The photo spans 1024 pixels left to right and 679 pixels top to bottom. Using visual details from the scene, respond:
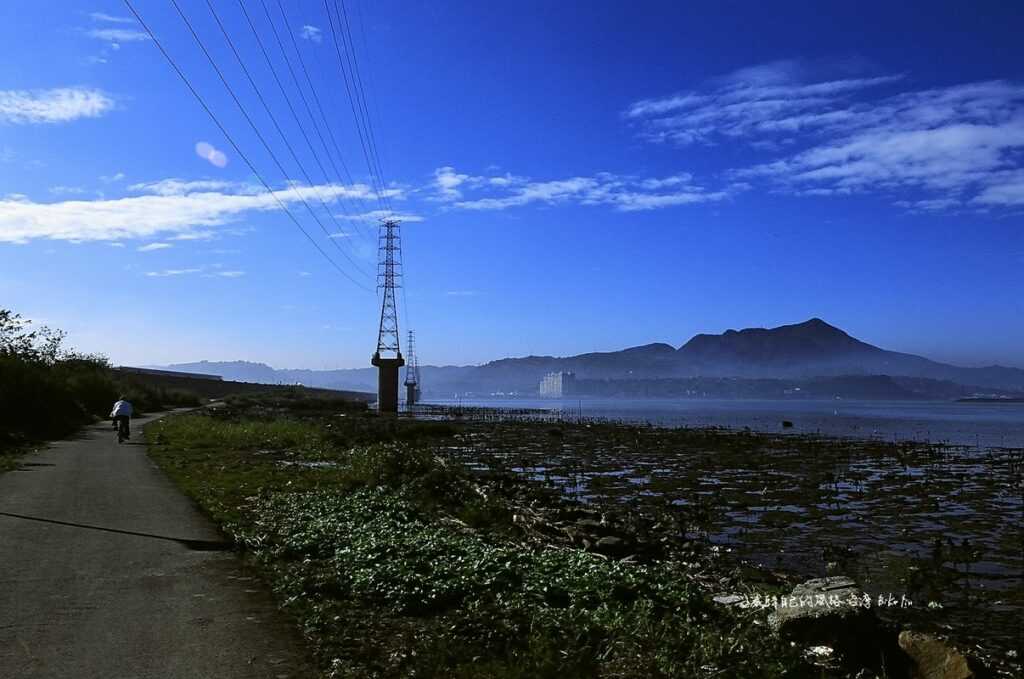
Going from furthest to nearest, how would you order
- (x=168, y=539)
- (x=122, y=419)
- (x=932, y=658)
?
(x=122, y=419), (x=168, y=539), (x=932, y=658)

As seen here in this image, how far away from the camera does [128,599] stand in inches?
372

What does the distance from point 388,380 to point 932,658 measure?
101547 millimetres

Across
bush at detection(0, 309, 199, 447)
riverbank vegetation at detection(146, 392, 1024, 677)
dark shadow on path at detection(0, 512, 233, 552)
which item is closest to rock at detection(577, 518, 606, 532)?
riverbank vegetation at detection(146, 392, 1024, 677)

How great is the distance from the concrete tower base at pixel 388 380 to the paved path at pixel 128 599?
285ft

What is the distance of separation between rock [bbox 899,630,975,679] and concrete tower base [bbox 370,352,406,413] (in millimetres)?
98171

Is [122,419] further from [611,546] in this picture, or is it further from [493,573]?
[493,573]

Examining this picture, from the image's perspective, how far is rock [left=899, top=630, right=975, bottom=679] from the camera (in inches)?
297

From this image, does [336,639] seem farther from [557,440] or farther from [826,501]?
[557,440]

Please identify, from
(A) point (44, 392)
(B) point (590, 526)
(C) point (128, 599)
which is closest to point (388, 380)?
(A) point (44, 392)

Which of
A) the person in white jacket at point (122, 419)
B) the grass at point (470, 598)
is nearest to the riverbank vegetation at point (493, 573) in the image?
the grass at point (470, 598)

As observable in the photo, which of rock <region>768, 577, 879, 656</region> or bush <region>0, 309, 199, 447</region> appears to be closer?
rock <region>768, 577, 879, 656</region>

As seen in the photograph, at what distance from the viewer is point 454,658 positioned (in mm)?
7375

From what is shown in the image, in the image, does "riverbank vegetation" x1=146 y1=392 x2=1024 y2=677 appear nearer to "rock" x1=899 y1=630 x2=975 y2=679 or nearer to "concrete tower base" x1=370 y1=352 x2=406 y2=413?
"rock" x1=899 y1=630 x2=975 y2=679

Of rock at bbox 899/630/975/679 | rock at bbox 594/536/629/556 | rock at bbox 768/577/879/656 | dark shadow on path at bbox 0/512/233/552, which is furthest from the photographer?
rock at bbox 594/536/629/556
